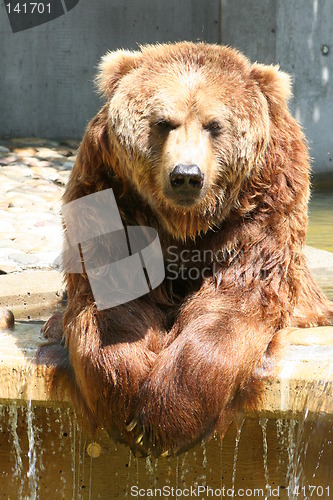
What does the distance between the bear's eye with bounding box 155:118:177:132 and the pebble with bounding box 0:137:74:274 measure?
41.5 inches

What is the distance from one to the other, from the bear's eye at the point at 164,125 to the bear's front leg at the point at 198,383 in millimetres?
730

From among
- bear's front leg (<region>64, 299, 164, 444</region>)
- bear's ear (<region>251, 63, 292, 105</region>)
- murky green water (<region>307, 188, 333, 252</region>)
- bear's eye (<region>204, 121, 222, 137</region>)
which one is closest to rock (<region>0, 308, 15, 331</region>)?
bear's front leg (<region>64, 299, 164, 444</region>)

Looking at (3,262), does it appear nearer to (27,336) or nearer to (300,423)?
(27,336)

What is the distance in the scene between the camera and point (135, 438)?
312 cm

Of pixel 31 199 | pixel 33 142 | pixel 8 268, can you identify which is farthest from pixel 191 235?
pixel 33 142

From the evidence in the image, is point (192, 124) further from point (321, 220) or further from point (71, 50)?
point (71, 50)

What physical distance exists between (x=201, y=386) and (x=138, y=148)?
950 mm

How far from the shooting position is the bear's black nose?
120 inches

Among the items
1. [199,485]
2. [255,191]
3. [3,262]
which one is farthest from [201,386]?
[3,262]

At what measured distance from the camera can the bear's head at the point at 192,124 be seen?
10.5ft

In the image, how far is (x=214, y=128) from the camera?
3246 millimetres

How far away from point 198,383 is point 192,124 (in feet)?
3.19

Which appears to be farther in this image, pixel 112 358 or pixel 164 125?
pixel 164 125

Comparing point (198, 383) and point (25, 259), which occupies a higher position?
point (198, 383)
